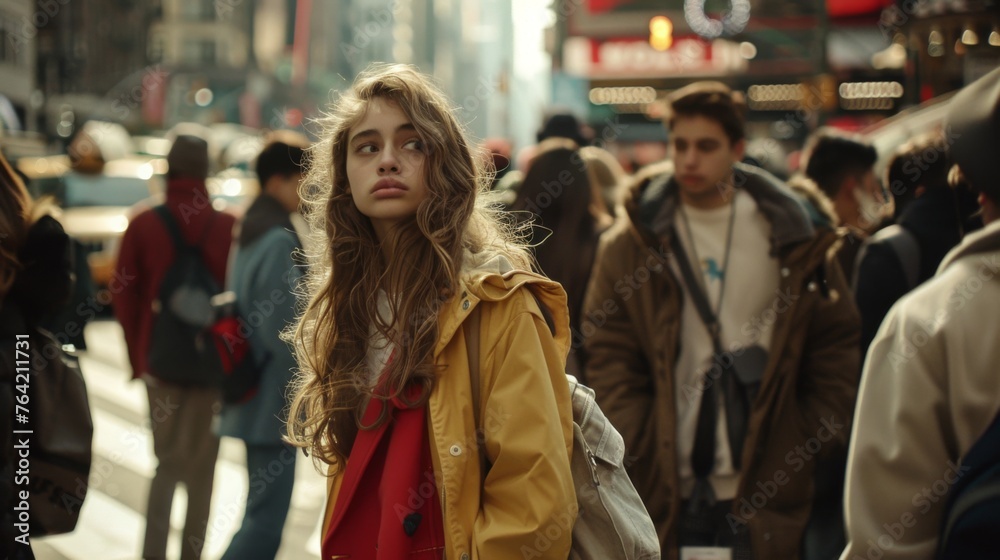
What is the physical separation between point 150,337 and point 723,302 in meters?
3.15

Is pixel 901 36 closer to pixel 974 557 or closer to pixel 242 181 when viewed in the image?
pixel 242 181

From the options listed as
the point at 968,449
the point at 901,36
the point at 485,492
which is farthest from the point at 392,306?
the point at 901,36

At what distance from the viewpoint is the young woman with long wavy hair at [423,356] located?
2.52 metres

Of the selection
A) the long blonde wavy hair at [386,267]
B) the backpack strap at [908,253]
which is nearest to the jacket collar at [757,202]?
the backpack strap at [908,253]

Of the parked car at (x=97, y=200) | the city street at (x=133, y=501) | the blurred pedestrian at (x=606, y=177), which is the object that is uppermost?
the blurred pedestrian at (x=606, y=177)

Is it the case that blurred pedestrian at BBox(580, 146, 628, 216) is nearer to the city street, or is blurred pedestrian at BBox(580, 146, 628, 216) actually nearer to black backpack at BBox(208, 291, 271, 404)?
black backpack at BBox(208, 291, 271, 404)

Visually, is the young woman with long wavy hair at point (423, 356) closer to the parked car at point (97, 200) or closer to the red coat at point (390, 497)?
the red coat at point (390, 497)

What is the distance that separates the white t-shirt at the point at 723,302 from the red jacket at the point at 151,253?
2.81 meters

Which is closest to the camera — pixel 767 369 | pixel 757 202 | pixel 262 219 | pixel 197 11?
pixel 767 369

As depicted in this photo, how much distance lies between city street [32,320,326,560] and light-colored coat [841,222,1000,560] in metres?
4.73

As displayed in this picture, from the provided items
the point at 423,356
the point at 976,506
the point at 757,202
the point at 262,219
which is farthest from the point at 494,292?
the point at 262,219

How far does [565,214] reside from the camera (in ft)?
19.3

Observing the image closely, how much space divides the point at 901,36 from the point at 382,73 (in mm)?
13480

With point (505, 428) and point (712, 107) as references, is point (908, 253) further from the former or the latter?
point (505, 428)
